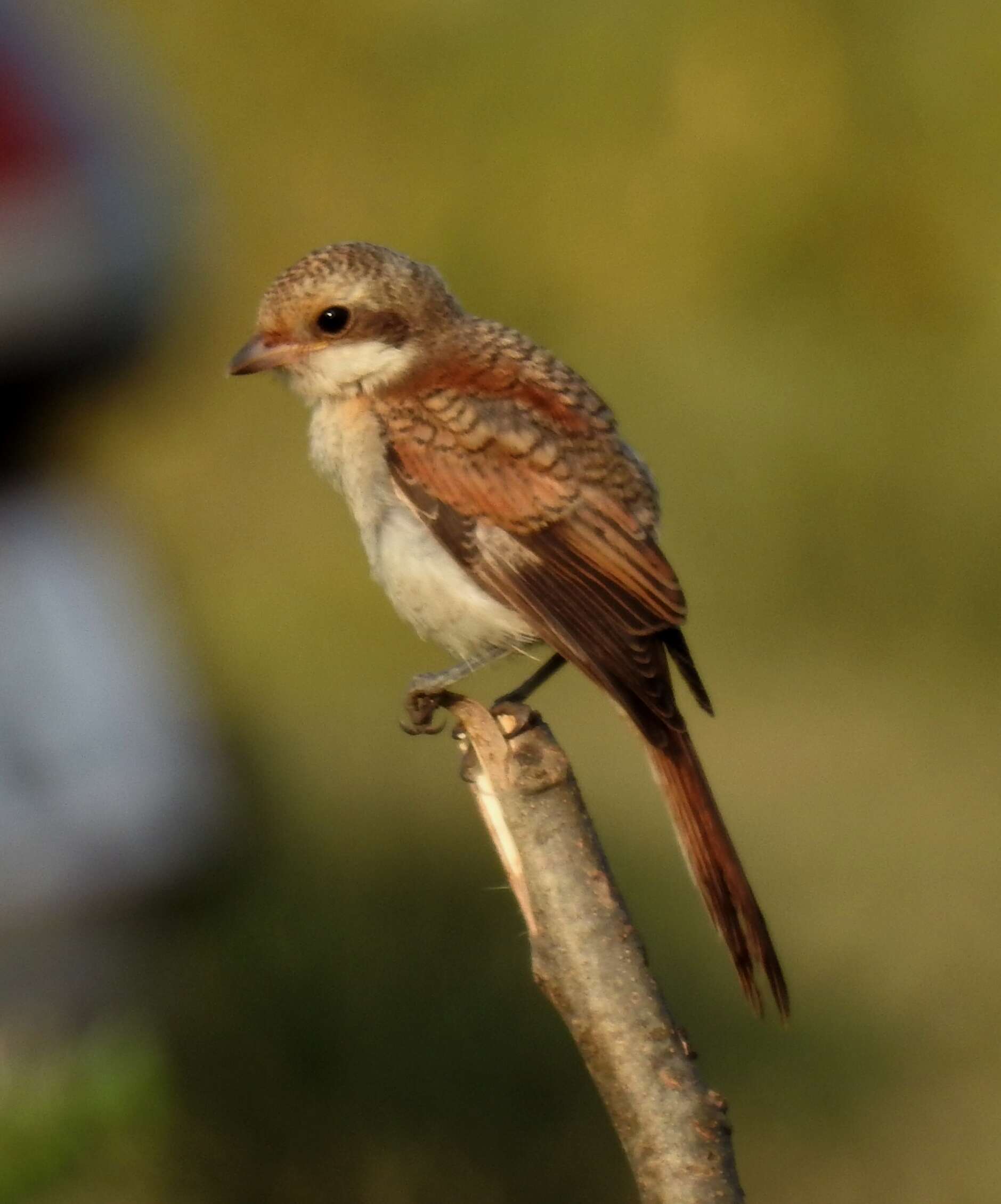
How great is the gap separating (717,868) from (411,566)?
0.93 m

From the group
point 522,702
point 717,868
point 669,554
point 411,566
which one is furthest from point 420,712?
point 669,554

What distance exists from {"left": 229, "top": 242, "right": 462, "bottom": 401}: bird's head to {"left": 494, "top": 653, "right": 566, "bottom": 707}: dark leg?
637 mm

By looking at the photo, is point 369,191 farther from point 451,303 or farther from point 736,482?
point 451,303

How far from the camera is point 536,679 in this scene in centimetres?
369

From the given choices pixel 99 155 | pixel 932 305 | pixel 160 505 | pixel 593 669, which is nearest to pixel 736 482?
pixel 932 305

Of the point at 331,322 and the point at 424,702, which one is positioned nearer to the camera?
the point at 424,702

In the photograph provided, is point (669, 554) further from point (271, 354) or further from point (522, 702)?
point (522, 702)

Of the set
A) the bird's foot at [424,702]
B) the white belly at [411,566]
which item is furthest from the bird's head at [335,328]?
the bird's foot at [424,702]

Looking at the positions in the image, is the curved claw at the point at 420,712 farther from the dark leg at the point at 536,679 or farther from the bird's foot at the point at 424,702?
the dark leg at the point at 536,679

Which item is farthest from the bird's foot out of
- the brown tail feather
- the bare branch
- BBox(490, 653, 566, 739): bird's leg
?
the bare branch

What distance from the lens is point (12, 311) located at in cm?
543

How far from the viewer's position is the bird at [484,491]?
3281 millimetres

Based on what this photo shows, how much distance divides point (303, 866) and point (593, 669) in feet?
10.4

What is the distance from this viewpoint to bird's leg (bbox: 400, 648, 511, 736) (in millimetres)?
3240
